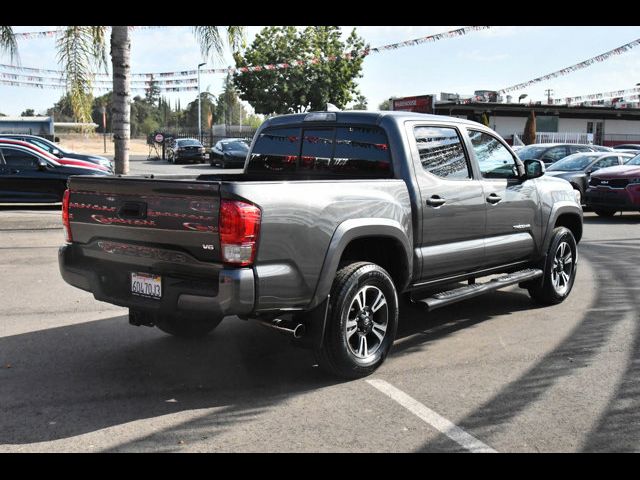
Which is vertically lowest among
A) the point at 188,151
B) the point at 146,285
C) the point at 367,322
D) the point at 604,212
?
the point at 367,322

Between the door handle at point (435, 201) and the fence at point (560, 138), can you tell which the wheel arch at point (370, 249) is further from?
the fence at point (560, 138)

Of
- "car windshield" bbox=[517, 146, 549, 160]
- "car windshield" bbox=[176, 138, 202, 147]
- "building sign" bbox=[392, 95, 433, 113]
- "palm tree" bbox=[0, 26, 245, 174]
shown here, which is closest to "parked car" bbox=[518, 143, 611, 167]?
"car windshield" bbox=[517, 146, 549, 160]

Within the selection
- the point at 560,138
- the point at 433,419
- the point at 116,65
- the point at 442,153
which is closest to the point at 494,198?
the point at 442,153

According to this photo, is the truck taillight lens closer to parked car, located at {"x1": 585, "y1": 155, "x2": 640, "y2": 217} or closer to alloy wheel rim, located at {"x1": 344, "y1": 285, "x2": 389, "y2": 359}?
alloy wheel rim, located at {"x1": 344, "y1": 285, "x2": 389, "y2": 359}

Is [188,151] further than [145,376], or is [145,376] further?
[188,151]

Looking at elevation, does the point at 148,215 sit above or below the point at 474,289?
above

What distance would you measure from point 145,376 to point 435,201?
A: 2.67 meters

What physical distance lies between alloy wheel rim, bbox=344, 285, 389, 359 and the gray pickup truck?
0.04 ft

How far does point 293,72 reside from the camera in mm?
45531

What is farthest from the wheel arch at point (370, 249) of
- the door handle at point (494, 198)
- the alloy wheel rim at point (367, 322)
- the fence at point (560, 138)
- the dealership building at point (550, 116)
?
the fence at point (560, 138)

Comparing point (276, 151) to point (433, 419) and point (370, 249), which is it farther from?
point (433, 419)

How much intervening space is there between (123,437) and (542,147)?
1838 centimetres

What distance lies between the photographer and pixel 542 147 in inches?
791
